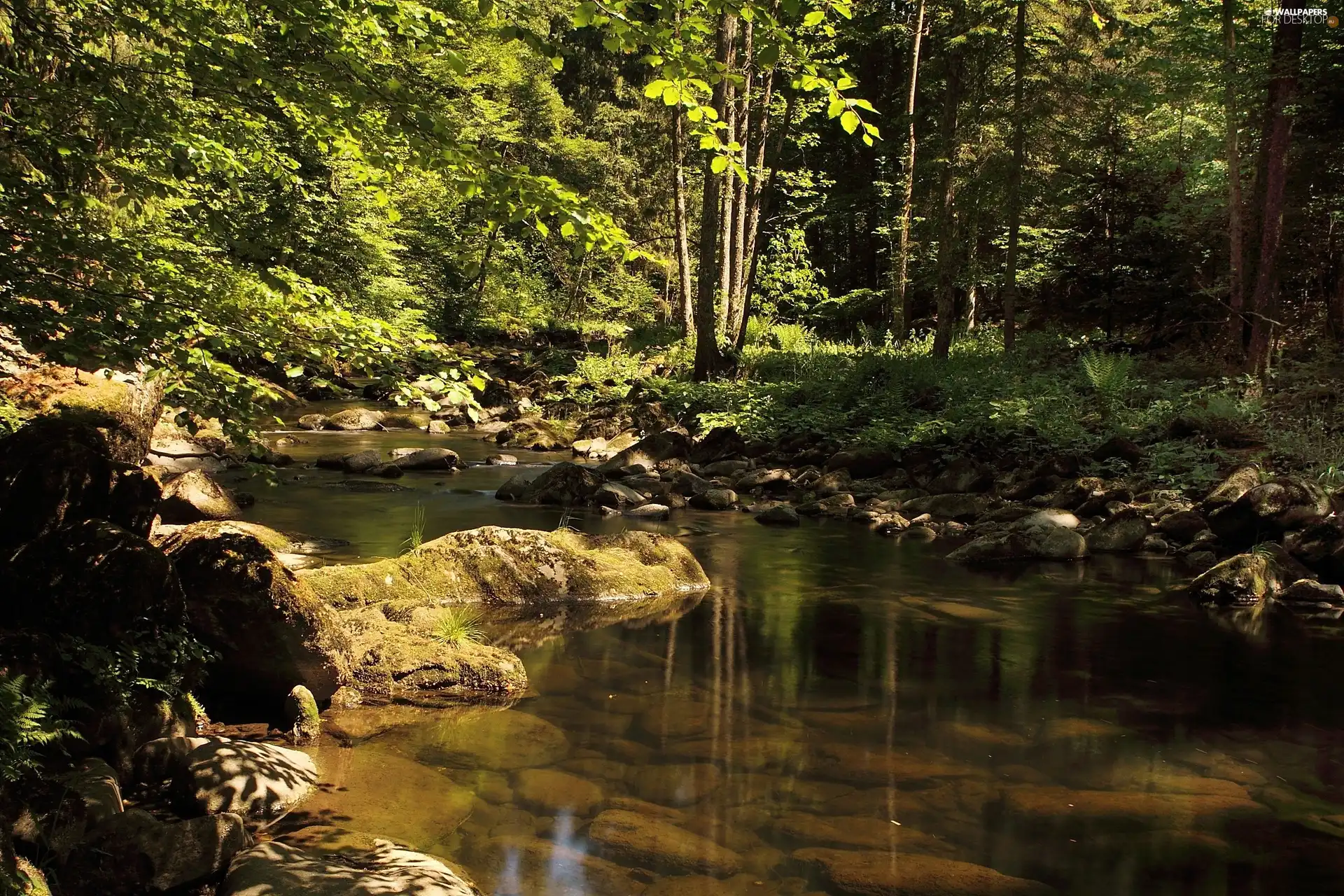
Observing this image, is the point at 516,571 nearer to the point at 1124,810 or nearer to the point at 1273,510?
the point at 1124,810

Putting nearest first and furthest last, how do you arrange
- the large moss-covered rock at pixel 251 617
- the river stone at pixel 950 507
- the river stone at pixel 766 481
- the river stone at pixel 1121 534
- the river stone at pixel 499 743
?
1. the river stone at pixel 499 743
2. the large moss-covered rock at pixel 251 617
3. the river stone at pixel 1121 534
4. the river stone at pixel 950 507
5. the river stone at pixel 766 481

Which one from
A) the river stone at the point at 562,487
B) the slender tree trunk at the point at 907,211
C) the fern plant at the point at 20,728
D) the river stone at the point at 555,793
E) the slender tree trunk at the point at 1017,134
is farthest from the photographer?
the slender tree trunk at the point at 907,211

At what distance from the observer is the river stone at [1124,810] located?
4.73 metres

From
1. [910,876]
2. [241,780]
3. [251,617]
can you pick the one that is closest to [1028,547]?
[910,876]

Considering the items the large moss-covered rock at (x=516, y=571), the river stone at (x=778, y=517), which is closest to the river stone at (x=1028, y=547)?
the river stone at (x=778, y=517)

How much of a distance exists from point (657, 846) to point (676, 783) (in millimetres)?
678

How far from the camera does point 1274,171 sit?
15.0 metres

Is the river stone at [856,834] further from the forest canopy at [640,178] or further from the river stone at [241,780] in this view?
the forest canopy at [640,178]

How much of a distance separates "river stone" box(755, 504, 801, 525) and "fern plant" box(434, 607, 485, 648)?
21.0 ft

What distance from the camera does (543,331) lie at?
3791cm

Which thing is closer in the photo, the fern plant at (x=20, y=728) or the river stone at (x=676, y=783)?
the fern plant at (x=20, y=728)

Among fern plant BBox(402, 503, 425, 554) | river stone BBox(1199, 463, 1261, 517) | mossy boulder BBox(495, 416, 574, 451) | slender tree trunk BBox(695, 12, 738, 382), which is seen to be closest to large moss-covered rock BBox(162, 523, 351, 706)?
fern plant BBox(402, 503, 425, 554)

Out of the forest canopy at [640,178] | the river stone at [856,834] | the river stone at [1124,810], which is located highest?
the forest canopy at [640,178]

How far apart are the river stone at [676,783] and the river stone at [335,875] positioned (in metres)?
1.34
